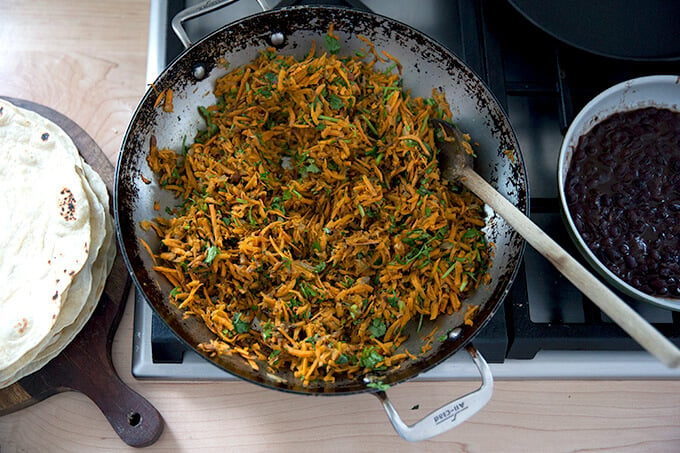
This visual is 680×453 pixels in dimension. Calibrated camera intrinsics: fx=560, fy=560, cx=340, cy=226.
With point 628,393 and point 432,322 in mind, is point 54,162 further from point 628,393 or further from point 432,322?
point 628,393

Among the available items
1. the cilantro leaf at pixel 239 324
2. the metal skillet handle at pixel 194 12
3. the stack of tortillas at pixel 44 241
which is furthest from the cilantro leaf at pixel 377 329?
the metal skillet handle at pixel 194 12

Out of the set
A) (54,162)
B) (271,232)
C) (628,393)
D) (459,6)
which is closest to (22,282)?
(54,162)

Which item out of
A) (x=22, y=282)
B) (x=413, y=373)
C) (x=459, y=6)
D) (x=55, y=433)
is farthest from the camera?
(x=459, y=6)

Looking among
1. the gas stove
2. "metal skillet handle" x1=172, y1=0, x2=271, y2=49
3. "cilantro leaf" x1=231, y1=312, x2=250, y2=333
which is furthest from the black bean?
"metal skillet handle" x1=172, y1=0, x2=271, y2=49

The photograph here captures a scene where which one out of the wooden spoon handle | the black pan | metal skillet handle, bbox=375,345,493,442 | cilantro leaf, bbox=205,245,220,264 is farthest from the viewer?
the black pan

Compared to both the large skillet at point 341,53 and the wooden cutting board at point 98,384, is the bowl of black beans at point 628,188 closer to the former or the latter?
the large skillet at point 341,53

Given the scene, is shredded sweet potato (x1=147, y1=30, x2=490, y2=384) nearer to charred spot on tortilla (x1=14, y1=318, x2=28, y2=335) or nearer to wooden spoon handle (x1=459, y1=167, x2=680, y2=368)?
wooden spoon handle (x1=459, y1=167, x2=680, y2=368)
